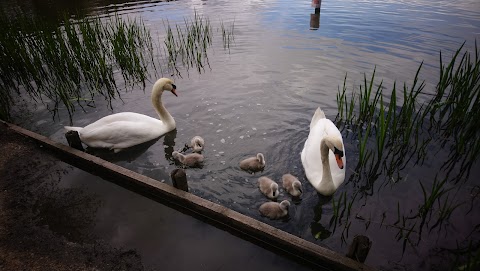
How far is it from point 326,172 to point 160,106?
3.89 m

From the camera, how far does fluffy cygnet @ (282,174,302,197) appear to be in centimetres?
440

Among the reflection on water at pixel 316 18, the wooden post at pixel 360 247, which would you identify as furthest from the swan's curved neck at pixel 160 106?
the reflection on water at pixel 316 18

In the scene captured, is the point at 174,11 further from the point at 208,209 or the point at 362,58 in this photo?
the point at 208,209

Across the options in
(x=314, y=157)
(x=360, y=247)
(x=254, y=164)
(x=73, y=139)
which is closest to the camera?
(x=360, y=247)

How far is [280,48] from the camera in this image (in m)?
11.2

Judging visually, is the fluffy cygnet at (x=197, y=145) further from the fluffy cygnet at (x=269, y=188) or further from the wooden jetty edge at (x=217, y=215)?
the fluffy cygnet at (x=269, y=188)

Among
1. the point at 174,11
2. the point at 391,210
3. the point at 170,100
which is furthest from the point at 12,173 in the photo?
the point at 174,11

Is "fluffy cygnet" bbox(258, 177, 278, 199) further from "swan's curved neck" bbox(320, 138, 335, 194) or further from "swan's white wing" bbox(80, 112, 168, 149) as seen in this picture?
"swan's white wing" bbox(80, 112, 168, 149)

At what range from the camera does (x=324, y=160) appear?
4336mm

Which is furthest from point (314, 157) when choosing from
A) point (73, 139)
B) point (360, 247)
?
point (73, 139)

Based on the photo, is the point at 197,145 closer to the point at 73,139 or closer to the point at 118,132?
the point at 118,132

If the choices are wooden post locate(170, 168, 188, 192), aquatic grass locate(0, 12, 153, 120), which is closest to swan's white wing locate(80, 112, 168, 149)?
wooden post locate(170, 168, 188, 192)

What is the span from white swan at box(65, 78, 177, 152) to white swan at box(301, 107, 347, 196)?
10.8ft

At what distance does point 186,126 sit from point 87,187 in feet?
8.65
